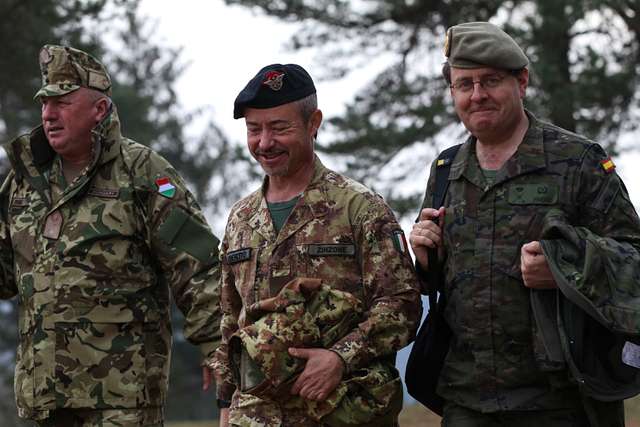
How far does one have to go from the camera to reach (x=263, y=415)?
4.40m

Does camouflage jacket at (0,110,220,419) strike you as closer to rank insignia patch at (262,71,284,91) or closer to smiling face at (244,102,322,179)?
smiling face at (244,102,322,179)

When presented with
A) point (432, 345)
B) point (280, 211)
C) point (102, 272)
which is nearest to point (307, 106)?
point (280, 211)

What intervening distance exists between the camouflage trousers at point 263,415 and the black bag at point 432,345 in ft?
0.66

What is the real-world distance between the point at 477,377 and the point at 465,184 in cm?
80

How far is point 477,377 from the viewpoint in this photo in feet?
14.1

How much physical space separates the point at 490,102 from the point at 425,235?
601 mm

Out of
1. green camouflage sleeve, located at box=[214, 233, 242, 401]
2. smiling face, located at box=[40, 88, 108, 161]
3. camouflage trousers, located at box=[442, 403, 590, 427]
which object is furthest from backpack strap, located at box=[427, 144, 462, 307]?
smiling face, located at box=[40, 88, 108, 161]

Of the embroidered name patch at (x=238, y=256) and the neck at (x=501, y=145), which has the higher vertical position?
the neck at (x=501, y=145)

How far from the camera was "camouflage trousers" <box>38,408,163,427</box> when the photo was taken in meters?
5.36

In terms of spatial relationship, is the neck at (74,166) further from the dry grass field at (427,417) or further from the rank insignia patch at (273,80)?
Result: the dry grass field at (427,417)

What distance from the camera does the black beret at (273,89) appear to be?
4.54 m

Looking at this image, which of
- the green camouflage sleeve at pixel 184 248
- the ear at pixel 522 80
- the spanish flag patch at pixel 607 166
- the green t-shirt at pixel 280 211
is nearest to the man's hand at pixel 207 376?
the green camouflage sleeve at pixel 184 248

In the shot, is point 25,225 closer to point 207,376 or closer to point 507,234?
point 207,376

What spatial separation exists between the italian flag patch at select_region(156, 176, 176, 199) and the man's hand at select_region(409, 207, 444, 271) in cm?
161
